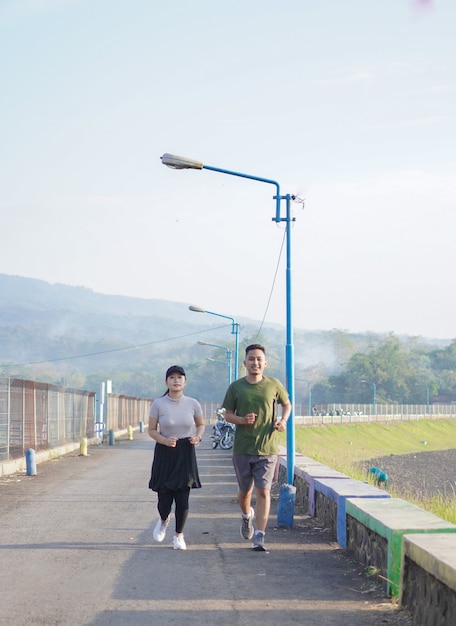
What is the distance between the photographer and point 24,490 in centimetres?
1816

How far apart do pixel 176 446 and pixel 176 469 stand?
236mm

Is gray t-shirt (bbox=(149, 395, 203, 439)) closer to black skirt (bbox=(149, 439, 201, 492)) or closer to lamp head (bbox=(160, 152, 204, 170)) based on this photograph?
black skirt (bbox=(149, 439, 201, 492))

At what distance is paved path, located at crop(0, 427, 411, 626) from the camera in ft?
24.6

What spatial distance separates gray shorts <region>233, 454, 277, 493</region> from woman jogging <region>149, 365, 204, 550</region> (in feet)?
1.68

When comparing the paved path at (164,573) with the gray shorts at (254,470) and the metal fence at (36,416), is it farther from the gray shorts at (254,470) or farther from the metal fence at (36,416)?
the metal fence at (36,416)

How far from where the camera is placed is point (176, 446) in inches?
421

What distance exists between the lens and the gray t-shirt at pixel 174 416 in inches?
418

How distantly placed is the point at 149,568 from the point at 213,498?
7801 millimetres

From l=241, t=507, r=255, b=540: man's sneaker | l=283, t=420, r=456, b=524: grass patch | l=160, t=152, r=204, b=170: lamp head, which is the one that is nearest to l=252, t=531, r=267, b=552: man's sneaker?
l=241, t=507, r=255, b=540: man's sneaker

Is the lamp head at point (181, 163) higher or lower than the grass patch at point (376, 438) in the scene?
higher

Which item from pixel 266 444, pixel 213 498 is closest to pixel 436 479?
pixel 213 498

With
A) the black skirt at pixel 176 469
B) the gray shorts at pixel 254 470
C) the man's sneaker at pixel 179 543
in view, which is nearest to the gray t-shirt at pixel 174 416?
the black skirt at pixel 176 469

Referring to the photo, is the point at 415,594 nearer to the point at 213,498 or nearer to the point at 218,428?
the point at 213,498

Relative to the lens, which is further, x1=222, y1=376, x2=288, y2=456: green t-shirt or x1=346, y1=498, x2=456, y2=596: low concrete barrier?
x1=222, y1=376, x2=288, y2=456: green t-shirt
